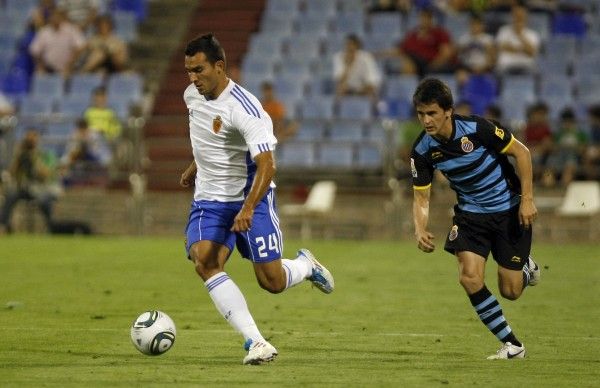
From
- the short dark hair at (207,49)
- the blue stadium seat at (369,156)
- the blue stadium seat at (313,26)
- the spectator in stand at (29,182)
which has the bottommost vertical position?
the spectator in stand at (29,182)

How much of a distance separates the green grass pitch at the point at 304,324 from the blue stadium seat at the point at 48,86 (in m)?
7.55

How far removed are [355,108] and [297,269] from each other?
14314 mm

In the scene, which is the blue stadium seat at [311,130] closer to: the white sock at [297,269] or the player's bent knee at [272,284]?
the white sock at [297,269]

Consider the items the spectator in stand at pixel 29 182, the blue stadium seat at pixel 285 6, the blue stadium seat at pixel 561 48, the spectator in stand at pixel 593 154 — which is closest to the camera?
the spectator in stand at pixel 593 154

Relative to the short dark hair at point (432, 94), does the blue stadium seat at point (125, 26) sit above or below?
below

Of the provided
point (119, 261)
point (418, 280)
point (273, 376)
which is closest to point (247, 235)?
point (273, 376)

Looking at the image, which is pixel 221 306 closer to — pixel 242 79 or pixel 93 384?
pixel 93 384

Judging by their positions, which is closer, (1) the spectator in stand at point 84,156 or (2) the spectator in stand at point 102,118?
(1) the spectator in stand at point 84,156

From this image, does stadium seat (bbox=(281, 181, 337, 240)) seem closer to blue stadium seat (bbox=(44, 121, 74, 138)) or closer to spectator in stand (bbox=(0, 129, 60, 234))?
spectator in stand (bbox=(0, 129, 60, 234))

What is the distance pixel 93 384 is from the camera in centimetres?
854

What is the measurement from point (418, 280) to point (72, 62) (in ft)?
43.4

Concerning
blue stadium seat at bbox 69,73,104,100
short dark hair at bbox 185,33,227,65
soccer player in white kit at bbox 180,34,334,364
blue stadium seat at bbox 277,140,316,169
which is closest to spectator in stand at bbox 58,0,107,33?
blue stadium seat at bbox 69,73,104,100

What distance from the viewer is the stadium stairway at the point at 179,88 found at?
964 inches

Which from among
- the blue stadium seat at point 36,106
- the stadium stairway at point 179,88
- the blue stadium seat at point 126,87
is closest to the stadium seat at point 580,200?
the stadium stairway at point 179,88
